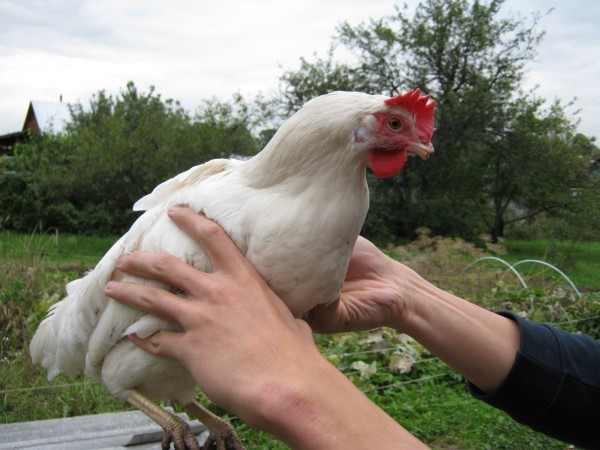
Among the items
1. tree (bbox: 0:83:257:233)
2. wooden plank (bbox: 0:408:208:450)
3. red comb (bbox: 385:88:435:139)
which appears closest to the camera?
red comb (bbox: 385:88:435:139)

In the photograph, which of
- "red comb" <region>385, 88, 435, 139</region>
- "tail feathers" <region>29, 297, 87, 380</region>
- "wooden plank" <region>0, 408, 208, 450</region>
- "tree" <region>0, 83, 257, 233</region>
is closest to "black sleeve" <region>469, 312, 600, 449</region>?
"red comb" <region>385, 88, 435, 139</region>

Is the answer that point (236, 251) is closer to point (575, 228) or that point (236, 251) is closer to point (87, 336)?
point (87, 336)

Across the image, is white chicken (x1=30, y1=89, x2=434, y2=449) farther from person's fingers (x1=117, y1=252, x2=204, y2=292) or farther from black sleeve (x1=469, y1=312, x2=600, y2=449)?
black sleeve (x1=469, y1=312, x2=600, y2=449)

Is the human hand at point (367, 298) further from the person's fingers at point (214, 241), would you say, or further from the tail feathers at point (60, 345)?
the tail feathers at point (60, 345)

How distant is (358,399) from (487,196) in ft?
68.3

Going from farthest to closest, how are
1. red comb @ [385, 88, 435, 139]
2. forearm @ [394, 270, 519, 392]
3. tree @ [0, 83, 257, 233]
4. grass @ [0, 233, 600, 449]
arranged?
tree @ [0, 83, 257, 233] < grass @ [0, 233, 600, 449] < forearm @ [394, 270, 519, 392] < red comb @ [385, 88, 435, 139]

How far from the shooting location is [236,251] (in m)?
1.47

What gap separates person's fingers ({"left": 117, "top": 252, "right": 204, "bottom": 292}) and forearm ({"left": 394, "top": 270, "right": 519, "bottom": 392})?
36.2 inches

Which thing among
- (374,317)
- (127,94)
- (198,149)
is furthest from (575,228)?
(127,94)

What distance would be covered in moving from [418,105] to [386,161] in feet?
0.62

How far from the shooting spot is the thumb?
4.60ft

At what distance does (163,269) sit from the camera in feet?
4.78

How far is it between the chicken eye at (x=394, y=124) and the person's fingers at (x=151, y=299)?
2.51 feet

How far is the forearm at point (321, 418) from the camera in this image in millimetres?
1110
